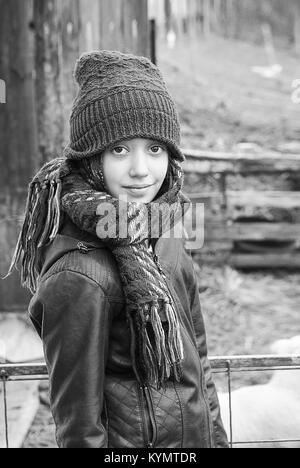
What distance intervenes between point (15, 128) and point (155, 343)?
2.64m

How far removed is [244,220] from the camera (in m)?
6.34

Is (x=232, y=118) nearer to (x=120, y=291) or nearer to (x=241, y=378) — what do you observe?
(x=241, y=378)

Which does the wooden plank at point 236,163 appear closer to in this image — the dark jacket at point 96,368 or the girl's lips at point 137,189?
the girl's lips at point 137,189

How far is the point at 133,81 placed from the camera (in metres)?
1.59

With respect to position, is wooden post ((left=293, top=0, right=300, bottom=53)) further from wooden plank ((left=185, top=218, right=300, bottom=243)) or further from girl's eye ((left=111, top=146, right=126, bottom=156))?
girl's eye ((left=111, top=146, right=126, bottom=156))

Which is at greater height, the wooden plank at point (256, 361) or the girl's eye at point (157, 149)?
the girl's eye at point (157, 149)

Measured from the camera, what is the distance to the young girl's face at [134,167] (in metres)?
1.60

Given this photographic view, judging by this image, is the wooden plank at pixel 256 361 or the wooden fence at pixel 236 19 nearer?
the wooden plank at pixel 256 361

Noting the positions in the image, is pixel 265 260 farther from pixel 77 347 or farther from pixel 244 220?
pixel 77 347

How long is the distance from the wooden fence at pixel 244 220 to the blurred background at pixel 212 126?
1 cm

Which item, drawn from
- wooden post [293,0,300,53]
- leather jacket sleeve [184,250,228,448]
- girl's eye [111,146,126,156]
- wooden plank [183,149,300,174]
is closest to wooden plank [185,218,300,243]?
wooden plank [183,149,300,174]

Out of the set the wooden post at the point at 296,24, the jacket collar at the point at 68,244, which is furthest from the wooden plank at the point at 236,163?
the wooden post at the point at 296,24

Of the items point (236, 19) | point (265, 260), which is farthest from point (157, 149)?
point (236, 19)

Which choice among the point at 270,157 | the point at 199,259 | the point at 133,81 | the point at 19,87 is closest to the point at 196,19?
the point at 270,157
